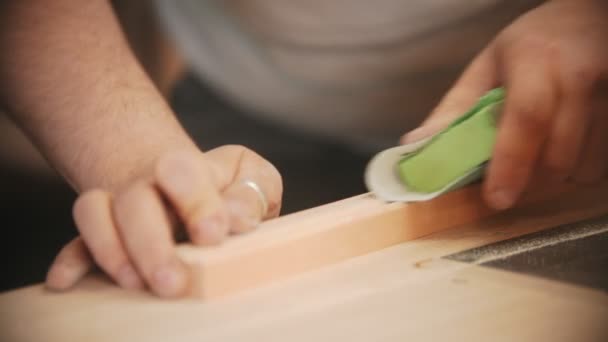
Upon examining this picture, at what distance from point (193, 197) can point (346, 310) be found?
0.41ft

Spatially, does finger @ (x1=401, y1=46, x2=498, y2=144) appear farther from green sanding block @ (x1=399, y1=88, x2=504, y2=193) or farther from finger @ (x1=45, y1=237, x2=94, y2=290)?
finger @ (x1=45, y1=237, x2=94, y2=290)

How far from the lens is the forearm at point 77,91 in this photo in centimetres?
54

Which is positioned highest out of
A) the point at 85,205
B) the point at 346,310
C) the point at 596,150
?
the point at 85,205

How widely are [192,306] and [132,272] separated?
0.17 ft

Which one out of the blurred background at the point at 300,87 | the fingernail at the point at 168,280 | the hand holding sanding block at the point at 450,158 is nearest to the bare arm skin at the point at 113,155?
the fingernail at the point at 168,280

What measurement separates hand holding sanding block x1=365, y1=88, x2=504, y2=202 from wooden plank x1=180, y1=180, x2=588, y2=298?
13 mm

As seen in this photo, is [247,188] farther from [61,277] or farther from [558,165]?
[558,165]

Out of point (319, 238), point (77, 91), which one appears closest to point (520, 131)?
point (319, 238)

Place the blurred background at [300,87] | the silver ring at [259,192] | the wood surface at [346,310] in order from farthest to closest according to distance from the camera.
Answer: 1. the blurred background at [300,87]
2. the silver ring at [259,192]
3. the wood surface at [346,310]

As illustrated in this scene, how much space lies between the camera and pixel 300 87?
0.95 m

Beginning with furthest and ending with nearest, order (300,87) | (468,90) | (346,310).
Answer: (300,87), (468,90), (346,310)

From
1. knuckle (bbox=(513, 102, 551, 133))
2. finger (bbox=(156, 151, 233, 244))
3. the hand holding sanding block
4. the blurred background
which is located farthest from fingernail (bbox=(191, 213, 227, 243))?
the blurred background

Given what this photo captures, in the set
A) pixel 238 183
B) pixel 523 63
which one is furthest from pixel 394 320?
pixel 523 63

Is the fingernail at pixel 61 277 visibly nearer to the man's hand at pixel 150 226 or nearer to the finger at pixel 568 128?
the man's hand at pixel 150 226
